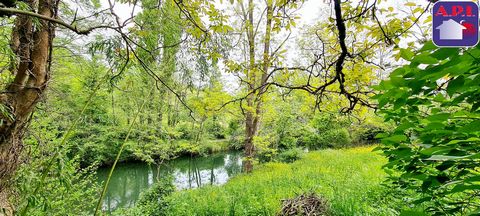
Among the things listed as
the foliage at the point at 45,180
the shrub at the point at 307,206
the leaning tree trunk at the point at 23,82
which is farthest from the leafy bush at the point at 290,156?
the leaning tree trunk at the point at 23,82

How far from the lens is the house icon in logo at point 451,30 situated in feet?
2.52

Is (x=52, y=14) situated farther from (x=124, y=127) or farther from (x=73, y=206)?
(x=124, y=127)

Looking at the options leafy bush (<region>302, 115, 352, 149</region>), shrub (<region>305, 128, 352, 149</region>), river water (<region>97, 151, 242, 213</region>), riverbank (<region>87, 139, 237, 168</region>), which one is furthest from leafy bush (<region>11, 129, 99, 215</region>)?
shrub (<region>305, 128, 352, 149</region>)

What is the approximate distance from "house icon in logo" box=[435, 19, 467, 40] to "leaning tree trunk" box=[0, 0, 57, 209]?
2.53 m

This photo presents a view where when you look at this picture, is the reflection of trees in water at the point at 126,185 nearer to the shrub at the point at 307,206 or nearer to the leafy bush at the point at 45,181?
the leafy bush at the point at 45,181

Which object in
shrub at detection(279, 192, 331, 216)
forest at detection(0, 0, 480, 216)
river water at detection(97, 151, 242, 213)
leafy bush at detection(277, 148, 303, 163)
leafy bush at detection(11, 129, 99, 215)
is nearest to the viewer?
forest at detection(0, 0, 480, 216)

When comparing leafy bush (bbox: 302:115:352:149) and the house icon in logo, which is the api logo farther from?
leafy bush (bbox: 302:115:352:149)

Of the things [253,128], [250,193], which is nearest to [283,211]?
[250,193]

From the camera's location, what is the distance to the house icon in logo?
2.52ft

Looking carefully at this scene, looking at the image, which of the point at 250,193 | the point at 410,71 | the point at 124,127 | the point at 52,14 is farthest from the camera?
the point at 124,127

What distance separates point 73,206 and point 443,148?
18.0 feet

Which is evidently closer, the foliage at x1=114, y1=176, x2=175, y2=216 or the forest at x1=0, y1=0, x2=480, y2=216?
the forest at x1=0, y1=0, x2=480, y2=216

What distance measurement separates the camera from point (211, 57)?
2.18 meters

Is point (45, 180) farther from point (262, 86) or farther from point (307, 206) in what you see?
point (307, 206)
